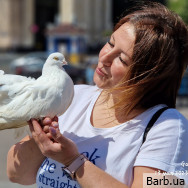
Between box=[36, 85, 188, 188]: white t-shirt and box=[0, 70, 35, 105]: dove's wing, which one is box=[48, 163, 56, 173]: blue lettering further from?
box=[0, 70, 35, 105]: dove's wing

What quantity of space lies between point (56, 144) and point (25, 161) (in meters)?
0.28

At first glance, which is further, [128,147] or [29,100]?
[29,100]

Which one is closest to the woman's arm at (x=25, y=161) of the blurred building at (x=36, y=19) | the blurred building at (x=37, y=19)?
the blurred building at (x=37, y=19)

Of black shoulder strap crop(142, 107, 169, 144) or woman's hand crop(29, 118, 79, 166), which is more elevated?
black shoulder strap crop(142, 107, 169, 144)

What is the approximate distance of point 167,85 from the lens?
1616 millimetres

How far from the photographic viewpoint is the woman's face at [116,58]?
1.59 meters

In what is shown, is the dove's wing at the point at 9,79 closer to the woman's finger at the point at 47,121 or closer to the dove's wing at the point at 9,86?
the dove's wing at the point at 9,86

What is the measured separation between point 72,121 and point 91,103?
0.14 m

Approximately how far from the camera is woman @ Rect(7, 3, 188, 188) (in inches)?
57.1

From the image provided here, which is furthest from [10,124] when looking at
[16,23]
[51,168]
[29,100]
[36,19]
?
[36,19]

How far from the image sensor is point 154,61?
5.09 ft

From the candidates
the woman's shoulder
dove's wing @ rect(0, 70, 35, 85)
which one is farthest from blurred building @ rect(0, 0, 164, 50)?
dove's wing @ rect(0, 70, 35, 85)

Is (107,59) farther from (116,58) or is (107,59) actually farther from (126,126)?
(126,126)

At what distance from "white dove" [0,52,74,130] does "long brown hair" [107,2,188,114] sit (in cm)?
22
